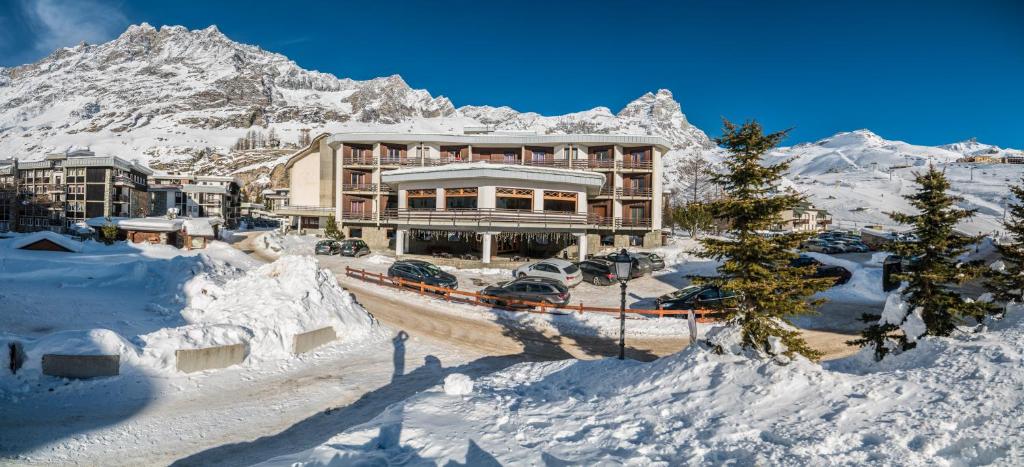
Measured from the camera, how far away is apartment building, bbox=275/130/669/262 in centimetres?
3509

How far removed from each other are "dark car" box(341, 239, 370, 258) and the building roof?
21.2 ft

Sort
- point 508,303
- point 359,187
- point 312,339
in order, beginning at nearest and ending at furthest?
point 312,339 < point 508,303 < point 359,187

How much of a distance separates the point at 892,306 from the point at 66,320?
24.4 meters

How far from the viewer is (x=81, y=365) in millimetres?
10430

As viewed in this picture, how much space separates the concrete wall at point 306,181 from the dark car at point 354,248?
2474 centimetres

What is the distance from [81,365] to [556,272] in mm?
20819

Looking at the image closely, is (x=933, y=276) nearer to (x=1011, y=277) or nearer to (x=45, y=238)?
(x=1011, y=277)

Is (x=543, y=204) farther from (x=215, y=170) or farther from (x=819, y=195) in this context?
(x=215, y=170)

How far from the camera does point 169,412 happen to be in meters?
9.92

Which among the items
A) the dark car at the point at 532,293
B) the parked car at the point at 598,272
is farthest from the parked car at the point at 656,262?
the dark car at the point at 532,293

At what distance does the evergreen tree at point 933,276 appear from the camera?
363 inches

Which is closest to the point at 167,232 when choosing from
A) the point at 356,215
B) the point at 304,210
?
the point at 356,215

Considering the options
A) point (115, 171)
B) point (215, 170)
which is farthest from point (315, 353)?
point (215, 170)

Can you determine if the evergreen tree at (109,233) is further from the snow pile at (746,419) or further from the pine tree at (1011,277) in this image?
the pine tree at (1011,277)
